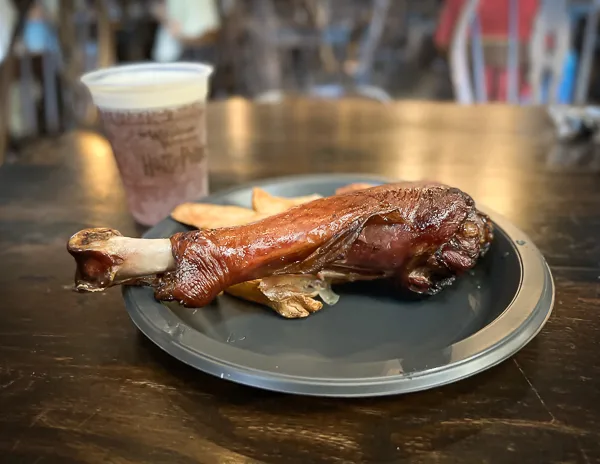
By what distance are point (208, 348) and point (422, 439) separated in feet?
0.78

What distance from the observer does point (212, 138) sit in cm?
169

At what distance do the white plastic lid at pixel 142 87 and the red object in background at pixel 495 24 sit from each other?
2.14m

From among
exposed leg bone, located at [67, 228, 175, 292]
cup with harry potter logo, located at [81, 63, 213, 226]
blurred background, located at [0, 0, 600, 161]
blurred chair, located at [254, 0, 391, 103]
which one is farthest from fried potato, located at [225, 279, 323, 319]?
blurred chair, located at [254, 0, 391, 103]

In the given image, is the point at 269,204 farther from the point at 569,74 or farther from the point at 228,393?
the point at 569,74

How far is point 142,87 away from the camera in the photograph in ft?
2.87

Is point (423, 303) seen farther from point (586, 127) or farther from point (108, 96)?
point (586, 127)

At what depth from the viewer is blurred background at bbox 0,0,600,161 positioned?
101 inches

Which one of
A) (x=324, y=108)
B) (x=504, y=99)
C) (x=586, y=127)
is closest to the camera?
(x=586, y=127)

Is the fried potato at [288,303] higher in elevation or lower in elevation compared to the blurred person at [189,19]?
lower

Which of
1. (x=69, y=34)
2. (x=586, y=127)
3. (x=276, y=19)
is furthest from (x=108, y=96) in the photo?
(x=276, y=19)

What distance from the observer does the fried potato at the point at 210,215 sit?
846 mm

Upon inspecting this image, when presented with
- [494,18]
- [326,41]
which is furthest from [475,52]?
[326,41]

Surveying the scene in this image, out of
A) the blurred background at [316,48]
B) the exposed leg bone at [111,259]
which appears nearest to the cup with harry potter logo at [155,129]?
the exposed leg bone at [111,259]

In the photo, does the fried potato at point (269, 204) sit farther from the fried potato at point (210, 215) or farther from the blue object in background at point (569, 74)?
the blue object in background at point (569, 74)
